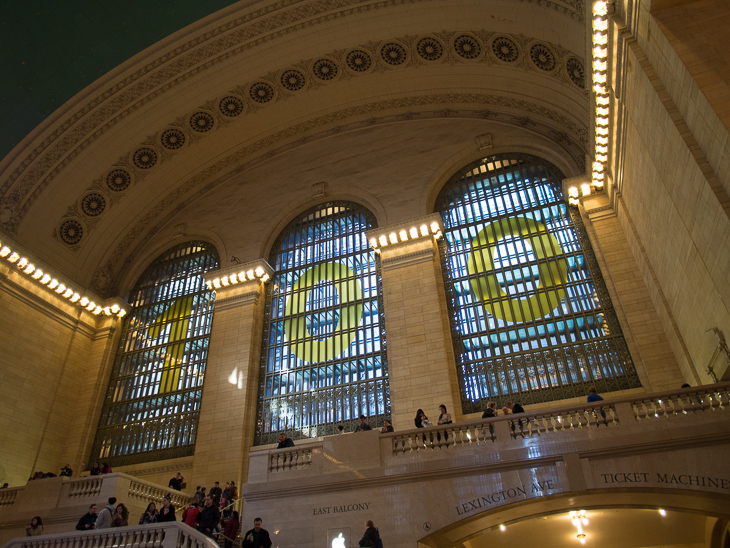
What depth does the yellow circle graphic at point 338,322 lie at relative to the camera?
17969mm

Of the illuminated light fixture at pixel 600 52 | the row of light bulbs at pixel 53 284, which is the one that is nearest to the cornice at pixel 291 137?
the row of light bulbs at pixel 53 284

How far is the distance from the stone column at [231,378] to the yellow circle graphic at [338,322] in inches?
48.1

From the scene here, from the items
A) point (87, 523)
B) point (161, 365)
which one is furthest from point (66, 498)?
point (161, 365)

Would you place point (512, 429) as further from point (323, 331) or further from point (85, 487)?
point (85, 487)

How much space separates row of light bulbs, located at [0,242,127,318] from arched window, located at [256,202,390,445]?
22.1ft

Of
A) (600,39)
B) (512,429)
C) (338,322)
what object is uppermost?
(600,39)

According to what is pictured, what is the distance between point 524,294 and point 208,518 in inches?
423

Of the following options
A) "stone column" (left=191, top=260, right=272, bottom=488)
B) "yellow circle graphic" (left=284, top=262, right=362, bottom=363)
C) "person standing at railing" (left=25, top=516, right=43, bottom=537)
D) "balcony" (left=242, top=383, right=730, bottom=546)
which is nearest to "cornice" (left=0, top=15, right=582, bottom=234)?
"stone column" (left=191, top=260, right=272, bottom=488)

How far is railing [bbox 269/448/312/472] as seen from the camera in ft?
36.9

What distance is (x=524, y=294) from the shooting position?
16.6 metres

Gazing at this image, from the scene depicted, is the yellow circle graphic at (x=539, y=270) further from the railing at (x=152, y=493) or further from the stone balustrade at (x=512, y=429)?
the railing at (x=152, y=493)

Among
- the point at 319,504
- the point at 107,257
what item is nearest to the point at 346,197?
the point at 107,257

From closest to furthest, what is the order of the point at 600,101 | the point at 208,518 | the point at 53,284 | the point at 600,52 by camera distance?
the point at 208,518 < the point at 600,52 < the point at 600,101 < the point at 53,284

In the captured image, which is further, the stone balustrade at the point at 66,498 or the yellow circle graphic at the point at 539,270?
the yellow circle graphic at the point at 539,270
